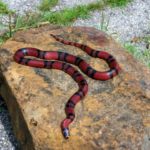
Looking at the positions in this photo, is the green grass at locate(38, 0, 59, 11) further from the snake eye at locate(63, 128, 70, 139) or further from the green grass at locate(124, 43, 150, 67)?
the snake eye at locate(63, 128, 70, 139)

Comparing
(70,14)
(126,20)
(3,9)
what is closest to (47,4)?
(70,14)

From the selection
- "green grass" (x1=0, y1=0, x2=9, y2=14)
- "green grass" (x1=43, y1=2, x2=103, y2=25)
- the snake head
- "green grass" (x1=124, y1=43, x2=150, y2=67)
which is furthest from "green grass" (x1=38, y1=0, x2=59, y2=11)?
the snake head

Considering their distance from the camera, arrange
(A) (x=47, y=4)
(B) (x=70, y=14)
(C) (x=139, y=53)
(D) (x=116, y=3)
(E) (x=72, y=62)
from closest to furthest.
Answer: (E) (x=72, y=62), (C) (x=139, y=53), (B) (x=70, y=14), (A) (x=47, y=4), (D) (x=116, y=3)

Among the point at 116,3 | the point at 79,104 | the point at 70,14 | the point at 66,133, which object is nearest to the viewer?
the point at 66,133

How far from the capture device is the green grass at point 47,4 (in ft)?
34.7

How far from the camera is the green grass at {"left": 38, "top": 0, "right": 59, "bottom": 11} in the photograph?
10.6m

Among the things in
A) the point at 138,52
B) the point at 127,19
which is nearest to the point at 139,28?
the point at 127,19

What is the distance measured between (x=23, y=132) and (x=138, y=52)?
3.39 meters

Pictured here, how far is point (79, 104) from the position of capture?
6652 millimetres

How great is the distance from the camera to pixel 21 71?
7.08 m

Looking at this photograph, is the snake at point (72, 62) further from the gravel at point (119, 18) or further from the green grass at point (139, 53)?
the gravel at point (119, 18)

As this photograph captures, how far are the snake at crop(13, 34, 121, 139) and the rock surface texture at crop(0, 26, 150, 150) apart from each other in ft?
0.22

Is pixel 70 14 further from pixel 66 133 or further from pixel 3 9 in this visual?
pixel 66 133

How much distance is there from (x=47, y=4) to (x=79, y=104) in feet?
14.5
